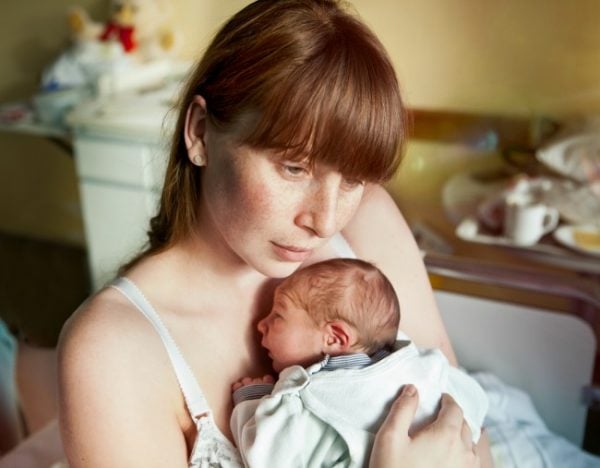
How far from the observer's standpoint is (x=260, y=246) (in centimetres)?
86

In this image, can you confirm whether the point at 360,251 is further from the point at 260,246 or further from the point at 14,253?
the point at 14,253

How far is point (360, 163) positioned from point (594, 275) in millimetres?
990

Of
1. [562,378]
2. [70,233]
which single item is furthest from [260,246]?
[70,233]

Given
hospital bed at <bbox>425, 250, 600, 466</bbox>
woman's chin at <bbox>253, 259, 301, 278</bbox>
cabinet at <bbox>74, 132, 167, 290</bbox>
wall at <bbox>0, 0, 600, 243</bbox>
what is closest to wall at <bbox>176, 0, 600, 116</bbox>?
wall at <bbox>0, 0, 600, 243</bbox>

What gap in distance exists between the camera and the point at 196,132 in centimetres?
88

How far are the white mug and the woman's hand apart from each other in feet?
2.68

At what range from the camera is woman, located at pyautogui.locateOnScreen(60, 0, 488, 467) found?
78cm

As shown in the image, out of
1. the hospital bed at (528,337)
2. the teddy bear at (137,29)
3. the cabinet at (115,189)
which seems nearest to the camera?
the hospital bed at (528,337)

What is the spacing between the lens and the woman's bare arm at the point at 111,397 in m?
0.78

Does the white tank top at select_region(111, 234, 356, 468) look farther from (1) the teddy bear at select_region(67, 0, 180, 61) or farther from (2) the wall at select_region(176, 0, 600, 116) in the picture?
(1) the teddy bear at select_region(67, 0, 180, 61)

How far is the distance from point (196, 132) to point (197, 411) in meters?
0.34

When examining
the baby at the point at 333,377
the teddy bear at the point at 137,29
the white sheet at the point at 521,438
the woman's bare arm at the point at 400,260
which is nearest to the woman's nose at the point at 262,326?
the baby at the point at 333,377

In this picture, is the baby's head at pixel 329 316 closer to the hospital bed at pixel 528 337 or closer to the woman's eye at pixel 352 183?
the woman's eye at pixel 352 183

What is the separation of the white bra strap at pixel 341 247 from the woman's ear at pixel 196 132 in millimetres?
272
